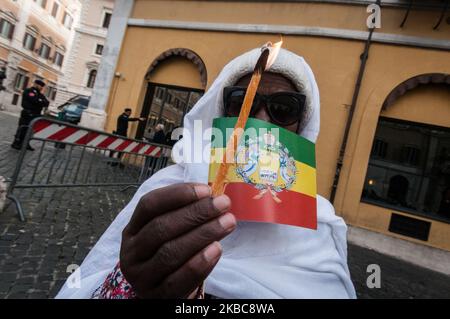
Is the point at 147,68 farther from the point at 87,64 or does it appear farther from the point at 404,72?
the point at 87,64

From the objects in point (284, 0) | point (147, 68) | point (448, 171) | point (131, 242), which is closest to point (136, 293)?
point (131, 242)

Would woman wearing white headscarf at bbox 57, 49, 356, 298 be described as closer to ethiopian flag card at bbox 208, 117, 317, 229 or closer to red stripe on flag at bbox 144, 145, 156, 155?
ethiopian flag card at bbox 208, 117, 317, 229

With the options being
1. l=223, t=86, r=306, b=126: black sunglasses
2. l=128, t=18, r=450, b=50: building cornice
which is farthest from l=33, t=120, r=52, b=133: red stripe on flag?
l=128, t=18, r=450, b=50: building cornice

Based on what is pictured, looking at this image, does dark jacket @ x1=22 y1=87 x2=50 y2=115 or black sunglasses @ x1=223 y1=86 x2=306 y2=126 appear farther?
dark jacket @ x1=22 y1=87 x2=50 y2=115

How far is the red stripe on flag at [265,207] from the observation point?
850mm

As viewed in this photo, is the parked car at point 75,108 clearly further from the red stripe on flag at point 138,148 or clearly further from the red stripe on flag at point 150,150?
the red stripe on flag at point 138,148

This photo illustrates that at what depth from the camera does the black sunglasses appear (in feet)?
4.37

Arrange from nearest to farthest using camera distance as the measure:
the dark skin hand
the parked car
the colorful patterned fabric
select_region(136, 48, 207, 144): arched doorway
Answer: the dark skin hand < the colorful patterned fabric < select_region(136, 48, 207, 144): arched doorway < the parked car

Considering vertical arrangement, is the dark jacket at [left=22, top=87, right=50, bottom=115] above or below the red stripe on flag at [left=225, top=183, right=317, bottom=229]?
above

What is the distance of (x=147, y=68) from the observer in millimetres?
10508

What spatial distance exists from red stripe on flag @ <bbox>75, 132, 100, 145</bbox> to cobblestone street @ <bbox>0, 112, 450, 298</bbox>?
0.94m

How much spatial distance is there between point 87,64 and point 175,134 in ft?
100.0

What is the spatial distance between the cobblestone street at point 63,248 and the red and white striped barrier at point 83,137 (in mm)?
937

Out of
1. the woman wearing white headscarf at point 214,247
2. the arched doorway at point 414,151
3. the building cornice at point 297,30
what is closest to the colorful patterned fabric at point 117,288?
the woman wearing white headscarf at point 214,247
